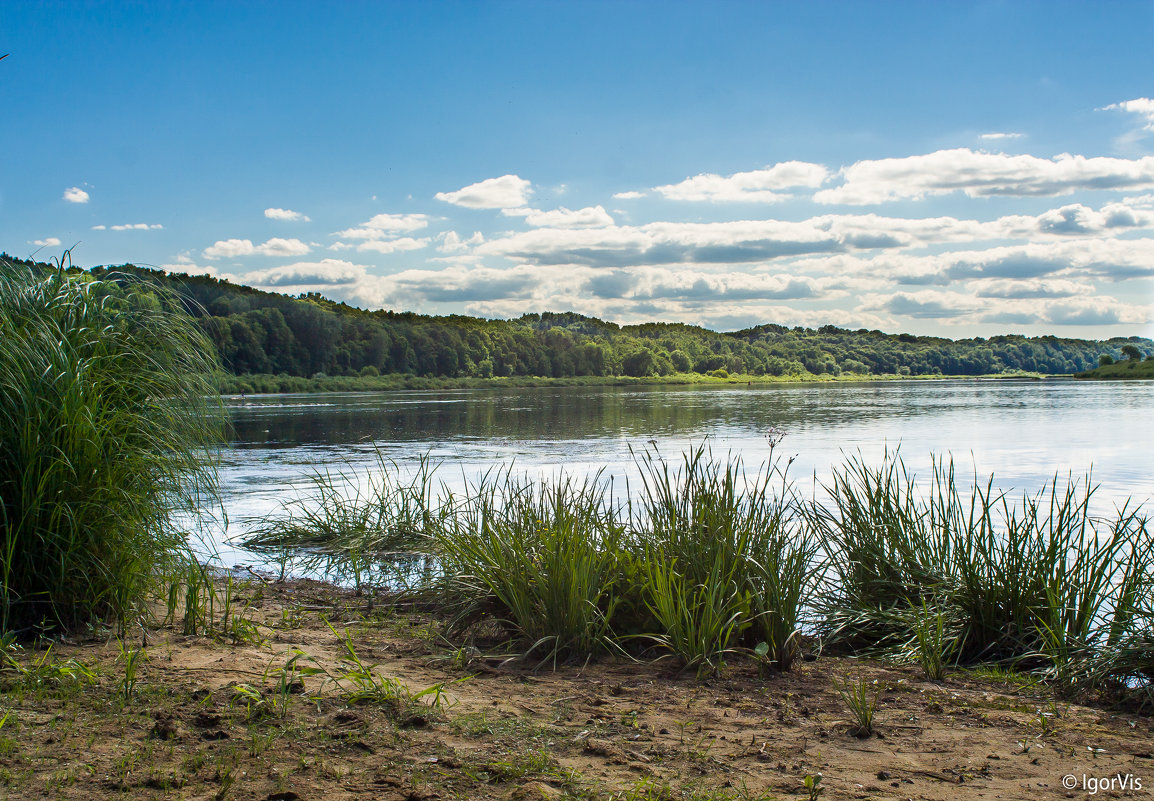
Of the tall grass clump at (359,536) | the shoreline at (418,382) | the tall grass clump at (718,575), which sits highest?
the shoreline at (418,382)

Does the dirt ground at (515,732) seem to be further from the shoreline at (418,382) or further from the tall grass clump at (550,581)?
the shoreline at (418,382)

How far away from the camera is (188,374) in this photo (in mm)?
4984

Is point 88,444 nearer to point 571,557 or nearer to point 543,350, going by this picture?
point 571,557

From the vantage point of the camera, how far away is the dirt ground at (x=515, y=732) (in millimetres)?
2682

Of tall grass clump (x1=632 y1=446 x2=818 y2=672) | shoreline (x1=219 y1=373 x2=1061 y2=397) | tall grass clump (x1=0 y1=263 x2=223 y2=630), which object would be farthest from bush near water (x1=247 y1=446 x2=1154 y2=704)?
shoreline (x1=219 y1=373 x2=1061 y2=397)

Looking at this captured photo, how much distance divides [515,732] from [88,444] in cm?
278

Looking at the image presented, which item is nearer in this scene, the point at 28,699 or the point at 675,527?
the point at 28,699

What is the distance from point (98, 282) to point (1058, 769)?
553 cm

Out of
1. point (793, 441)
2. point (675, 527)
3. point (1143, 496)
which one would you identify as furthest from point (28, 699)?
point (793, 441)

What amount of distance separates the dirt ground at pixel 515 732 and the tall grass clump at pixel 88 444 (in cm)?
38

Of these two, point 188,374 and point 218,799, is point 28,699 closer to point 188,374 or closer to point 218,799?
point 218,799

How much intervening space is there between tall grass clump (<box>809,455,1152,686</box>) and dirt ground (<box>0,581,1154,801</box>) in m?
0.58

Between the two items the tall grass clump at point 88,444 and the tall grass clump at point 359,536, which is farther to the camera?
the tall grass clump at point 359,536

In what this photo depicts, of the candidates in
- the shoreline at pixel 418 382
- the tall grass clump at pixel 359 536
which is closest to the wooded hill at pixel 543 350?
the shoreline at pixel 418 382
